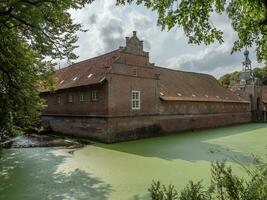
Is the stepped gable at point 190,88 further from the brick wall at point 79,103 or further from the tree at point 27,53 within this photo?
the tree at point 27,53

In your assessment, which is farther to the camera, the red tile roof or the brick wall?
the red tile roof

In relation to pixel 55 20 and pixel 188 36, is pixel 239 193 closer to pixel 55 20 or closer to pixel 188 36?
pixel 188 36

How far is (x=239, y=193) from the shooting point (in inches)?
133

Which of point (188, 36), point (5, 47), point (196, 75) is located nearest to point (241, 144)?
point (188, 36)

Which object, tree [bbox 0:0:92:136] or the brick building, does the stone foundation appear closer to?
the brick building

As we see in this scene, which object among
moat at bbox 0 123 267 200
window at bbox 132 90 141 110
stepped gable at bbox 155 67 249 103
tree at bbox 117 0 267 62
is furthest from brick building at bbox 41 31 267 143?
tree at bbox 117 0 267 62

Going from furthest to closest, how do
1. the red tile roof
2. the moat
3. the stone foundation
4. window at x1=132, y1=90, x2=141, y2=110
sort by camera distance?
1. window at x1=132, y1=90, x2=141, y2=110
2. the red tile roof
3. the stone foundation
4. the moat

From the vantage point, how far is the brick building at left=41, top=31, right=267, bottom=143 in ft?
55.4

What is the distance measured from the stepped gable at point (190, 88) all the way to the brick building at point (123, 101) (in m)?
0.11

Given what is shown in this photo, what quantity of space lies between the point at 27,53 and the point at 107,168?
216 inches

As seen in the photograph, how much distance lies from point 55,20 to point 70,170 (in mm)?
5420

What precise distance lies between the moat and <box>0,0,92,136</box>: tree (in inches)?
81.3

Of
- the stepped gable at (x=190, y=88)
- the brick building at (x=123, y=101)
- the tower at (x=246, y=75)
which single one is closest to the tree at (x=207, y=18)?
the brick building at (x=123, y=101)

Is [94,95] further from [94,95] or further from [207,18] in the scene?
[207,18]
